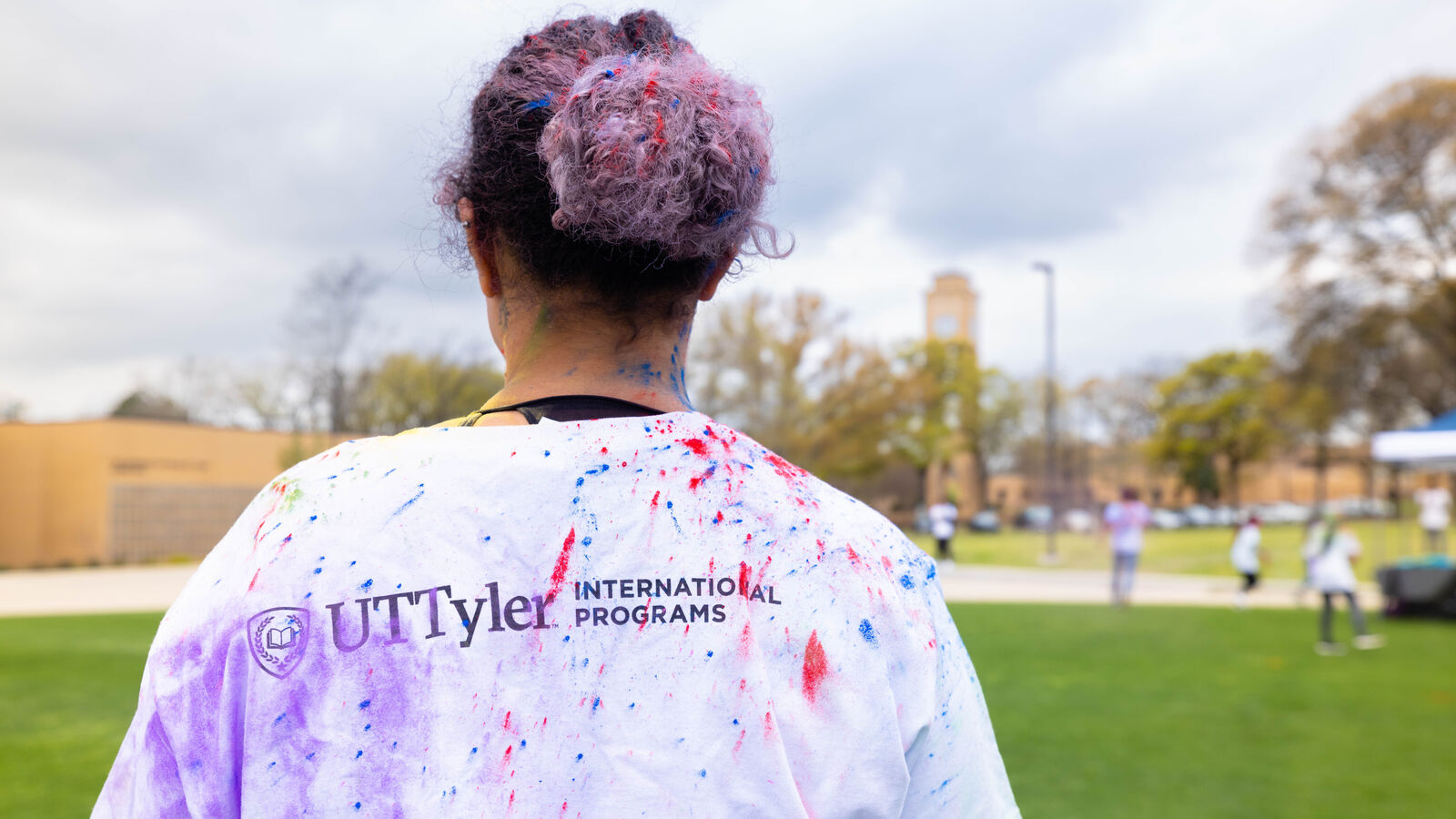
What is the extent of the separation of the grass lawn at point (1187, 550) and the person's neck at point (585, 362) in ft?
88.2

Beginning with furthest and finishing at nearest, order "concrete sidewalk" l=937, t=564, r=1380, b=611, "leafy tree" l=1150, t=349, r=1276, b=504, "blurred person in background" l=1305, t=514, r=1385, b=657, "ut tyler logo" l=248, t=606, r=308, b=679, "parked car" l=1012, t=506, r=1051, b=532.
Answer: "leafy tree" l=1150, t=349, r=1276, b=504
"parked car" l=1012, t=506, r=1051, b=532
"concrete sidewalk" l=937, t=564, r=1380, b=611
"blurred person in background" l=1305, t=514, r=1385, b=657
"ut tyler logo" l=248, t=606, r=308, b=679

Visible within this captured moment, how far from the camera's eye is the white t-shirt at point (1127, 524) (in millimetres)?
15672

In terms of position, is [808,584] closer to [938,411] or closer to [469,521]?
[469,521]

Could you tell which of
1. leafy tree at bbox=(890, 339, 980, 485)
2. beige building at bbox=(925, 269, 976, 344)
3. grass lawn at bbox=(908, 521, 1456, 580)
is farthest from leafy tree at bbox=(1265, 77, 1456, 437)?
beige building at bbox=(925, 269, 976, 344)

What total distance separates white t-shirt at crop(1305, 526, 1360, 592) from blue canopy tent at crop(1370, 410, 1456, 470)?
277 cm

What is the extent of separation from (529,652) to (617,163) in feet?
1.77

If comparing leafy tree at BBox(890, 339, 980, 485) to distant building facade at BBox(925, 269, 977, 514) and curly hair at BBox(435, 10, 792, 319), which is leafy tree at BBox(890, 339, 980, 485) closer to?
distant building facade at BBox(925, 269, 977, 514)

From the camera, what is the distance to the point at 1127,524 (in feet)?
51.4

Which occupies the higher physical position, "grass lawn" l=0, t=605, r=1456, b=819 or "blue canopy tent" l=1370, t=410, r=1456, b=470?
"blue canopy tent" l=1370, t=410, r=1456, b=470

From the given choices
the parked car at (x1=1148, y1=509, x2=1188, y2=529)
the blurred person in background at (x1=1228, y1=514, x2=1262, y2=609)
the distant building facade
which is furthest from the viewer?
the distant building facade

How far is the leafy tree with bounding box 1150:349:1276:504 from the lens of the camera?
175 feet

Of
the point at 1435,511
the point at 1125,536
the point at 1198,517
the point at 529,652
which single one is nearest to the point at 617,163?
the point at 529,652

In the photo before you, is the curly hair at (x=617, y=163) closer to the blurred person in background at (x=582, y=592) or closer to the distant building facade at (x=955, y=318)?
the blurred person in background at (x=582, y=592)

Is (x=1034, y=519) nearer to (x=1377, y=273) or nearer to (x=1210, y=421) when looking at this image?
(x=1210, y=421)
